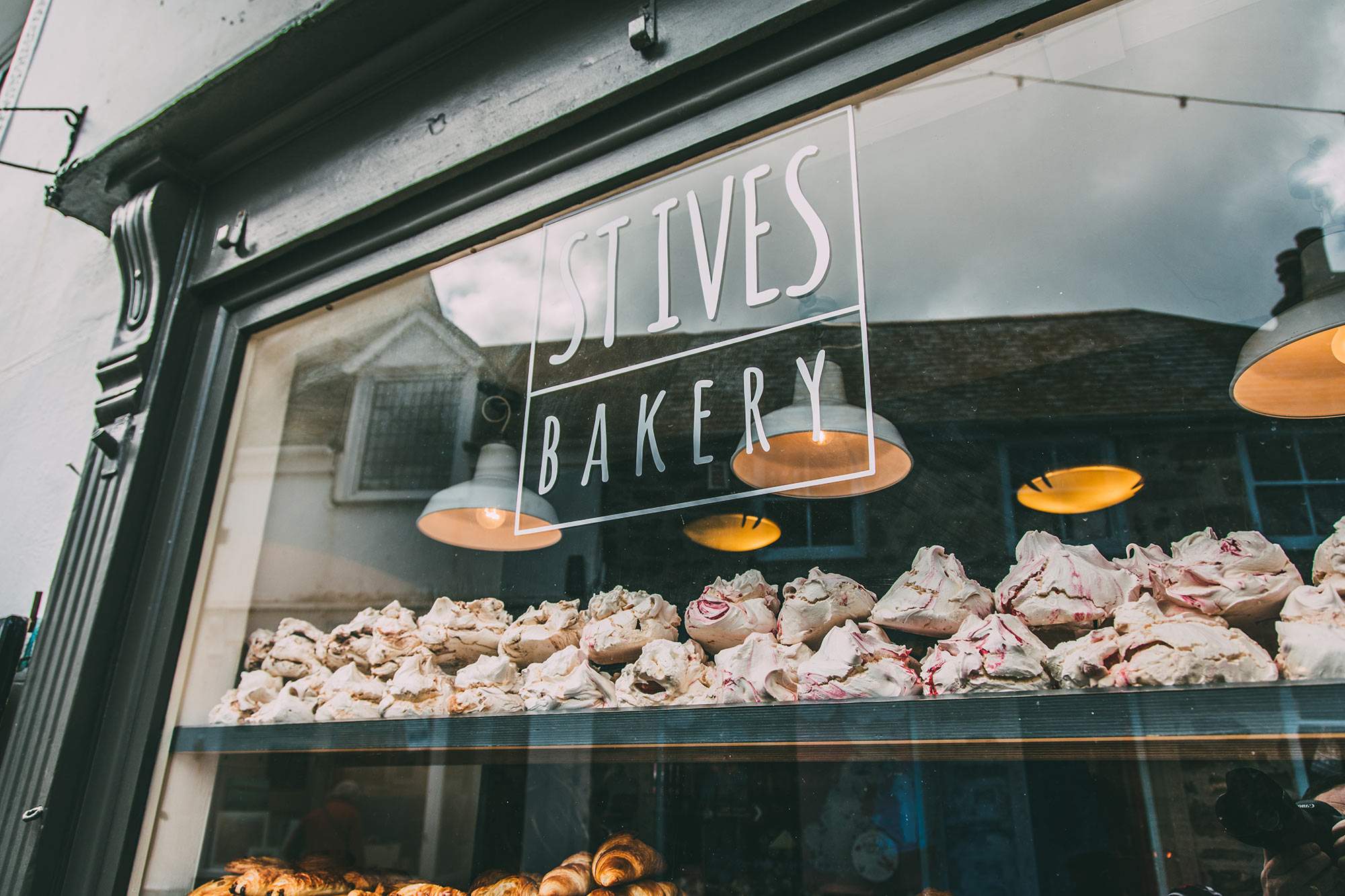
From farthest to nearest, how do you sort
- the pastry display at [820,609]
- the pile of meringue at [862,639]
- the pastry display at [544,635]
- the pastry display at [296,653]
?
the pastry display at [296,653] < the pastry display at [544,635] < the pastry display at [820,609] < the pile of meringue at [862,639]

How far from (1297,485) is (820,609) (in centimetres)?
75

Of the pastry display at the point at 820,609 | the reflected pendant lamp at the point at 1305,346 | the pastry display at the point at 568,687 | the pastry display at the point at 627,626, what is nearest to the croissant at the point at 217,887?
the pastry display at the point at 568,687

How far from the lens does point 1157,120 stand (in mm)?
1452

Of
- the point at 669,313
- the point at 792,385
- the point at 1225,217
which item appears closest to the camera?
the point at 1225,217

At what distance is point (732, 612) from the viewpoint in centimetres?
146

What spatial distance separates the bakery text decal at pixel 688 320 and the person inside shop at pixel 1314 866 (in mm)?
745

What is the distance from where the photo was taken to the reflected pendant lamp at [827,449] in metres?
1.42

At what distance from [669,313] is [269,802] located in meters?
1.51

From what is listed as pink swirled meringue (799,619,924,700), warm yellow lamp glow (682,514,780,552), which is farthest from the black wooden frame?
pink swirled meringue (799,619,924,700)

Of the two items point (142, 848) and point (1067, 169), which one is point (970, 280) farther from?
point (142, 848)

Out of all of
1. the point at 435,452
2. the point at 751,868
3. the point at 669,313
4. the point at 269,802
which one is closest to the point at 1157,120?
the point at 669,313

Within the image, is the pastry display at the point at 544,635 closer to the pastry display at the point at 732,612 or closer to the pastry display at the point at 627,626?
the pastry display at the point at 627,626

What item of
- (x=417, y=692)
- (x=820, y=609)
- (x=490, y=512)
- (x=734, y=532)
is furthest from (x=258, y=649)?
(x=820, y=609)

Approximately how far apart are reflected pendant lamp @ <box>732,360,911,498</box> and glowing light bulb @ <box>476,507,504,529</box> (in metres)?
0.64
